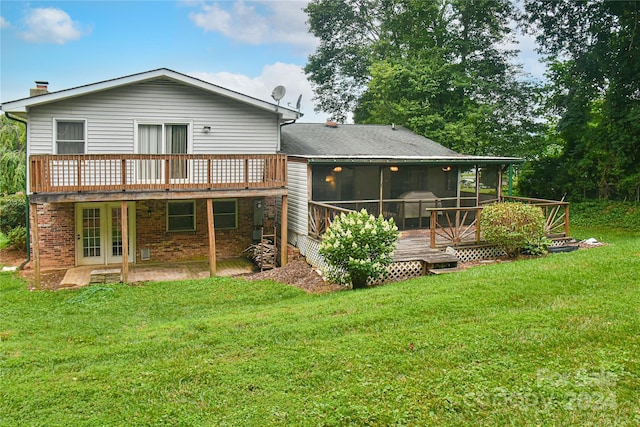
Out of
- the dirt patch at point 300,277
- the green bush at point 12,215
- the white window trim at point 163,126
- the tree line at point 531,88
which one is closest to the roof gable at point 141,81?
the white window trim at point 163,126

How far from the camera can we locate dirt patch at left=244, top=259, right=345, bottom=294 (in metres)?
11.2

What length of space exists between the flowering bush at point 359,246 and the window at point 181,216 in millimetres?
6446

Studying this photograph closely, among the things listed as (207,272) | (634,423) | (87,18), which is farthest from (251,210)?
(87,18)

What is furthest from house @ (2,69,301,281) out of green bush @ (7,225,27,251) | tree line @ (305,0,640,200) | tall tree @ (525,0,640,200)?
tall tree @ (525,0,640,200)

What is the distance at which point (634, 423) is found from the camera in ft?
14.6

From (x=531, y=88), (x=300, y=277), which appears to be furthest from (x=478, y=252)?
(x=531, y=88)

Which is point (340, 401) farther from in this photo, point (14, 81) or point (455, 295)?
point (14, 81)

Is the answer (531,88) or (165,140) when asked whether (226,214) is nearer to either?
(165,140)

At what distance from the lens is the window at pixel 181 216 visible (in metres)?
15.4

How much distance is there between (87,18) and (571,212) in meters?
23.5

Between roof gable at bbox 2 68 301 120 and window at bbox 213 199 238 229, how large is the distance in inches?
122

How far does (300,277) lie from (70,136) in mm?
7485

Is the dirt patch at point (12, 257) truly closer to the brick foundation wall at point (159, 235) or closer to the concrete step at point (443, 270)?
the brick foundation wall at point (159, 235)

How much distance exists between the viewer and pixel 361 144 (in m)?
17.8
